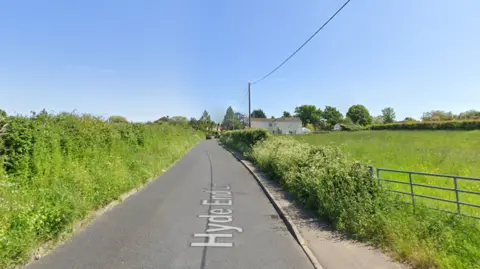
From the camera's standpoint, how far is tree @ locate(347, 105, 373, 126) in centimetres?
13138

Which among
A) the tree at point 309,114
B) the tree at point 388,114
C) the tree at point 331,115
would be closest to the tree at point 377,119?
the tree at point 388,114

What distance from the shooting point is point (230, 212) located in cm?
703

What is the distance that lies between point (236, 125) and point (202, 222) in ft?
314

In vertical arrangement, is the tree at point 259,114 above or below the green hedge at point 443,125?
above

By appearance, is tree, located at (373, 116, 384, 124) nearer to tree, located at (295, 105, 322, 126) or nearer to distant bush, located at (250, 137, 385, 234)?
tree, located at (295, 105, 322, 126)

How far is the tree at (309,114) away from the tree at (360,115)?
14875mm

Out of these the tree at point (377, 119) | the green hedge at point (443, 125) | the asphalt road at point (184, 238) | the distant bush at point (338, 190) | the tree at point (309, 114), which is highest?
the tree at point (309, 114)

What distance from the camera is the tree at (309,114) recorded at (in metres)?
133

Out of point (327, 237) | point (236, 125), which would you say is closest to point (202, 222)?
point (327, 237)

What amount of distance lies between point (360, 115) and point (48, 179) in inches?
5531

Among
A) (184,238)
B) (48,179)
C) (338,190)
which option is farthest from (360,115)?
(48,179)

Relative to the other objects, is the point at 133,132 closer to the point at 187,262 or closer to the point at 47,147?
the point at 47,147

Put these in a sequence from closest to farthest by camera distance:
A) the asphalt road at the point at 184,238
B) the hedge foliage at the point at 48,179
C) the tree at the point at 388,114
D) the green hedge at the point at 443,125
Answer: the asphalt road at the point at 184,238 < the hedge foliage at the point at 48,179 < the green hedge at the point at 443,125 < the tree at the point at 388,114

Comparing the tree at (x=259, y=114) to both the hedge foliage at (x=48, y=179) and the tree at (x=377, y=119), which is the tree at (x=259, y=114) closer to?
the tree at (x=377, y=119)
